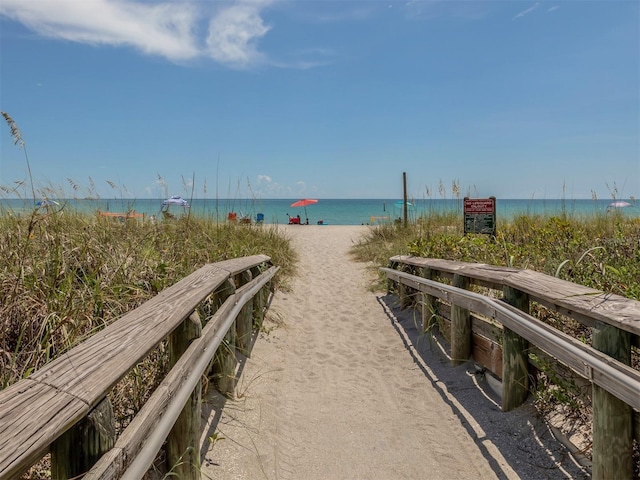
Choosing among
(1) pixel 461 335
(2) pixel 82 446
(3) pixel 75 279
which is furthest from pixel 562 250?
(2) pixel 82 446

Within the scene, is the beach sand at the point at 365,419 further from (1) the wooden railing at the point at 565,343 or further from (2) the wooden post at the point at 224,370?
(1) the wooden railing at the point at 565,343

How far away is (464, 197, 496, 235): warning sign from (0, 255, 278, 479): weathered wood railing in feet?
22.6

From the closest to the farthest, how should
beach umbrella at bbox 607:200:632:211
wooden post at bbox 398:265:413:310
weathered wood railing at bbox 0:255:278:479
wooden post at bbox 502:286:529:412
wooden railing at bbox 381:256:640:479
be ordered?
weathered wood railing at bbox 0:255:278:479, wooden railing at bbox 381:256:640:479, wooden post at bbox 502:286:529:412, wooden post at bbox 398:265:413:310, beach umbrella at bbox 607:200:632:211

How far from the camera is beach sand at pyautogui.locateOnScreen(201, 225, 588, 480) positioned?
2.76 metres

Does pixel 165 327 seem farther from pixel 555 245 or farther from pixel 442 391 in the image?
pixel 555 245

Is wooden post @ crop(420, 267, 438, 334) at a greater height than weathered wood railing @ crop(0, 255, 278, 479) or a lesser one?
lesser

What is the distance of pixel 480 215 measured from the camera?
8.73 meters

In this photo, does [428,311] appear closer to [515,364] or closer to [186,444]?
[515,364]

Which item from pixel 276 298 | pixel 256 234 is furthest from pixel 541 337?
pixel 256 234

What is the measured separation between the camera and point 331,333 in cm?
574

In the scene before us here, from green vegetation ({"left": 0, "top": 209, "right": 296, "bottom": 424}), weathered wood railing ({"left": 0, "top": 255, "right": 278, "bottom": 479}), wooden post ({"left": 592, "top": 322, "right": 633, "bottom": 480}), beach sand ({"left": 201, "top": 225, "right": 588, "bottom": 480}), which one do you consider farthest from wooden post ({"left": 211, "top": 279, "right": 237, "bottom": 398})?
wooden post ({"left": 592, "top": 322, "right": 633, "bottom": 480})

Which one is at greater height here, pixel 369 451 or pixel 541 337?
pixel 541 337

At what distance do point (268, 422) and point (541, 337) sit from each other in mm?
2020

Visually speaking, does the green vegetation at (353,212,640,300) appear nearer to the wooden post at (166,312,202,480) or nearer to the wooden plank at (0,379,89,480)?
the wooden post at (166,312,202,480)
